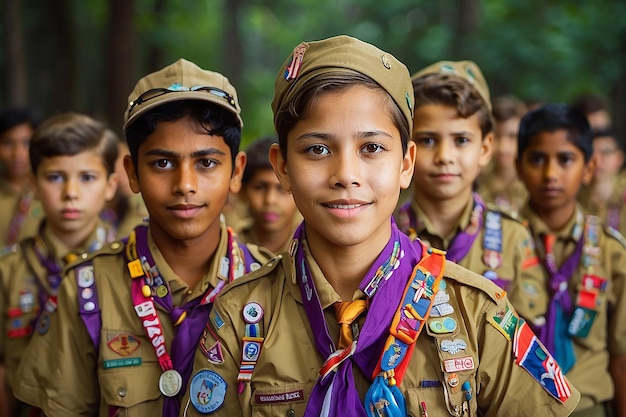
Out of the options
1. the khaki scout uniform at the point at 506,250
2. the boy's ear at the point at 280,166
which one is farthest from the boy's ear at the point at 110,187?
the boy's ear at the point at 280,166

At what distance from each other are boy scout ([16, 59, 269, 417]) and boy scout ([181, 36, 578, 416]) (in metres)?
0.49

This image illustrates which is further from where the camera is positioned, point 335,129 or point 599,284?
point 599,284

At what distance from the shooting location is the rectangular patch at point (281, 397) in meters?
2.27

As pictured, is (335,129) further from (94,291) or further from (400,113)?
(94,291)

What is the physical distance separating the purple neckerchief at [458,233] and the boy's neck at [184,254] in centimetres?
118

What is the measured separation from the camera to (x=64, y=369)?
2.83 meters

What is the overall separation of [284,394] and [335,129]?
0.87m

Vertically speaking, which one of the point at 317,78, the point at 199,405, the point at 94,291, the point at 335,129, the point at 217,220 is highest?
the point at 317,78

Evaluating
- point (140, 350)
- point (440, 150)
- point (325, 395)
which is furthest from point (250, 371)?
point (440, 150)

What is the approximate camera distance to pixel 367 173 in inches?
87.8

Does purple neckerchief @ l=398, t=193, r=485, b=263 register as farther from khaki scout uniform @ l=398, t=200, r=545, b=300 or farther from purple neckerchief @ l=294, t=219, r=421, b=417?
purple neckerchief @ l=294, t=219, r=421, b=417

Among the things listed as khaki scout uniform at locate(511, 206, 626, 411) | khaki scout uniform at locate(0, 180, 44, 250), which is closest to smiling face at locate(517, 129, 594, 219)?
khaki scout uniform at locate(511, 206, 626, 411)

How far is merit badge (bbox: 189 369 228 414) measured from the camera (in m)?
2.31

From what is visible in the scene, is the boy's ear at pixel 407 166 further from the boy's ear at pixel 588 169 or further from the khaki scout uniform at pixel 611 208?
the khaki scout uniform at pixel 611 208
